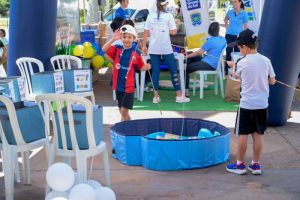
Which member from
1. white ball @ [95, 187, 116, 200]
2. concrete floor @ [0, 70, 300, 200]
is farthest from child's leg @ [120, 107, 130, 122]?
white ball @ [95, 187, 116, 200]

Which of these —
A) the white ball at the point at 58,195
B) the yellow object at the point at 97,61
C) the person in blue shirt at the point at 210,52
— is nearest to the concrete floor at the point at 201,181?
the white ball at the point at 58,195

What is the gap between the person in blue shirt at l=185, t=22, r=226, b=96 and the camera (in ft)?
28.7

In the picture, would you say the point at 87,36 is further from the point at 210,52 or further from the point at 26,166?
the point at 26,166

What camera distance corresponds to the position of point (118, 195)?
4625mm

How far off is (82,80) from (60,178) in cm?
304

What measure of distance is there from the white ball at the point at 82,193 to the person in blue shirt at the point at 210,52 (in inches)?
213

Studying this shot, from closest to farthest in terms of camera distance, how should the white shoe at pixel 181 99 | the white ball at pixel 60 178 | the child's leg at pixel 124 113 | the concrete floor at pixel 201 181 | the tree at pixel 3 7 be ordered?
the white ball at pixel 60 178 → the concrete floor at pixel 201 181 → the child's leg at pixel 124 113 → the white shoe at pixel 181 99 → the tree at pixel 3 7

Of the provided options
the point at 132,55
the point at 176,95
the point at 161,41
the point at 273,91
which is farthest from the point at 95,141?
the point at 176,95

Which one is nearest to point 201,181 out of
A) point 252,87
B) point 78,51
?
point 252,87

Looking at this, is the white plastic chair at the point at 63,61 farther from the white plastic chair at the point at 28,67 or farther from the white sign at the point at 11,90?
the white sign at the point at 11,90

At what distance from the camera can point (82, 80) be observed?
6773 mm

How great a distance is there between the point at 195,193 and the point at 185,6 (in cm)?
827

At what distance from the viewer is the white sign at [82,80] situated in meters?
6.72

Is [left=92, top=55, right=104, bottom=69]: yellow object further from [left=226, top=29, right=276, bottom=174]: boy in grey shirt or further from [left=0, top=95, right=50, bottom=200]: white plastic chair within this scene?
[left=0, top=95, right=50, bottom=200]: white plastic chair
